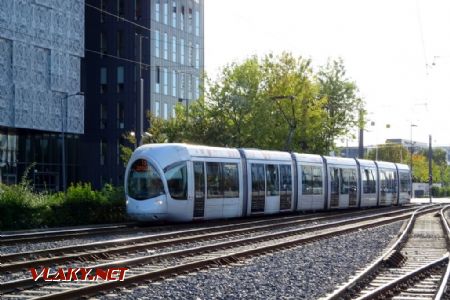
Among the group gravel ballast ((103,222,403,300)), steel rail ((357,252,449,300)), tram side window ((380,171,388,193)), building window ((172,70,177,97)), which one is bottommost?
gravel ballast ((103,222,403,300))

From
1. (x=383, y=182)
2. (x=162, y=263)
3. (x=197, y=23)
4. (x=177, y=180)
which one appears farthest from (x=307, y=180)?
(x=197, y=23)

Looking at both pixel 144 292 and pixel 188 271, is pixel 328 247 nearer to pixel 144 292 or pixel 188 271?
pixel 188 271

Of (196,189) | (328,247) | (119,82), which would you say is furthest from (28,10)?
(328,247)

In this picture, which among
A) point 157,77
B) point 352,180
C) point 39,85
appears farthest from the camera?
point 157,77

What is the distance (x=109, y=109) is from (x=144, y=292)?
68.0m

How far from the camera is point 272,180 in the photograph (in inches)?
1234

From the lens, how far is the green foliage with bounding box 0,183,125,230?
79.9 ft

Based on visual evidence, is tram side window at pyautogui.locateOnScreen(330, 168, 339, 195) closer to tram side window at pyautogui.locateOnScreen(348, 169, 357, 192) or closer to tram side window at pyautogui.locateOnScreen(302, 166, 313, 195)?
tram side window at pyautogui.locateOnScreen(348, 169, 357, 192)

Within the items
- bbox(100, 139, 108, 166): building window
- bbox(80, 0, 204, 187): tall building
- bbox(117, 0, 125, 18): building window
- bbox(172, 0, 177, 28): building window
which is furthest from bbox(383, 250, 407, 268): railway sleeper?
bbox(172, 0, 177, 28): building window

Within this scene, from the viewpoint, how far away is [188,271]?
1338cm

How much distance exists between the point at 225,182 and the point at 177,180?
2.82 m

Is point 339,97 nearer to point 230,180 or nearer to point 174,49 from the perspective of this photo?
point 174,49

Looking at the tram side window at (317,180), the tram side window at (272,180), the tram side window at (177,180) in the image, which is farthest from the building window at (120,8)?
the tram side window at (177,180)

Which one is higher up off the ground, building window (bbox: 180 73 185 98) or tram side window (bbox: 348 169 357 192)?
building window (bbox: 180 73 185 98)
